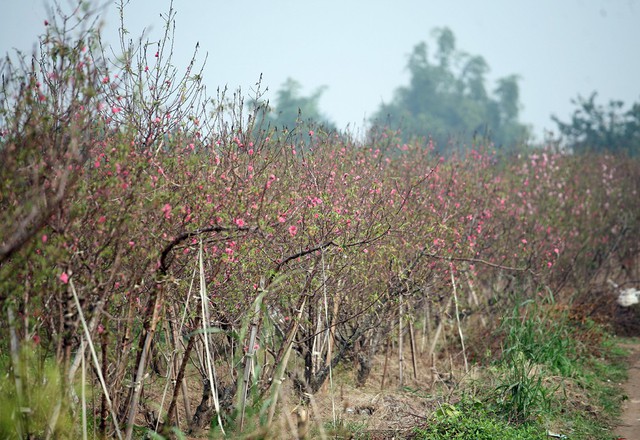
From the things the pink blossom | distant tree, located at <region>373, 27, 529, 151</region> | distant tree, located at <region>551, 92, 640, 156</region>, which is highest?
distant tree, located at <region>373, 27, 529, 151</region>

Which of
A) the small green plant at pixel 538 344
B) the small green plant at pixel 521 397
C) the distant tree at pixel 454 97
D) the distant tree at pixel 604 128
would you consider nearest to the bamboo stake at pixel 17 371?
the small green plant at pixel 521 397

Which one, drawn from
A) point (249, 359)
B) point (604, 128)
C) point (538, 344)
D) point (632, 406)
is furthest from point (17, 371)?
point (604, 128)

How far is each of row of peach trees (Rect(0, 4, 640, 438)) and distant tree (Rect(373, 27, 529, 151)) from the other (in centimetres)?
4302

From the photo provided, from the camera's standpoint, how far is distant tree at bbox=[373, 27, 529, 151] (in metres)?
52.9

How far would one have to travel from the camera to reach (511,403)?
6.45m

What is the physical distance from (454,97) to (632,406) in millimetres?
49226

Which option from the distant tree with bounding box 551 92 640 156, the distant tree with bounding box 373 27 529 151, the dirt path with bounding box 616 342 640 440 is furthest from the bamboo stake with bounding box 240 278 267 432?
the distant tree with bounding box 373 27 529 151

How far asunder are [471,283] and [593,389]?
1.88 metres

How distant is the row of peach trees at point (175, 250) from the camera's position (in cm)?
390

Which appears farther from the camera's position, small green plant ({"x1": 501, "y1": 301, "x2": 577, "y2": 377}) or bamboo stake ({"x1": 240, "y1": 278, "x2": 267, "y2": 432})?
small green plant ({"x1": 501, "y1": 301, "x2": 577, "y2": 377})

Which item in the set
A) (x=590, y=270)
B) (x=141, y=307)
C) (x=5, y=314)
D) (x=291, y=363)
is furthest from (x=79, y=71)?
(x=590, y=270)

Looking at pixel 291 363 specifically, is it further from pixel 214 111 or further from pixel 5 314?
pixel 5 314

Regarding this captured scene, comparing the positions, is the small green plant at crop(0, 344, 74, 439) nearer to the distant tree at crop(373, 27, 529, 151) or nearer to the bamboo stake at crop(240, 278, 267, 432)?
the bamboo stake at crop(240, 278, 267, 432)

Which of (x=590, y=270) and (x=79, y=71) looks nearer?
(x=79, y=71)
